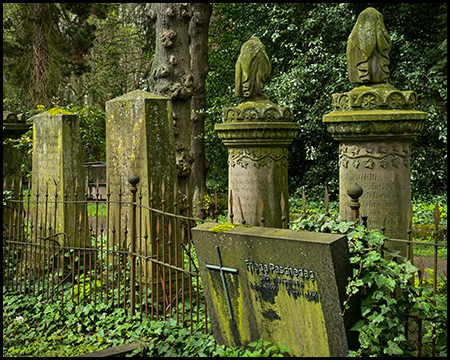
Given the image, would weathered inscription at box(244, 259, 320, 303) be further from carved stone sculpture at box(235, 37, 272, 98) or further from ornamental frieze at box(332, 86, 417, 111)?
carved stone sculpture at box(235, 37, 272, 98)

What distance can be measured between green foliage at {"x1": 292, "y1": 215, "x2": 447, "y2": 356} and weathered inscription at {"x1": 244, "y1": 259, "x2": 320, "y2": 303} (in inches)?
12.1

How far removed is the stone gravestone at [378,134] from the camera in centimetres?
561

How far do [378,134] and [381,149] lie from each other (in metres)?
0.20

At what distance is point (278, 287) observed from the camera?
13.5ft

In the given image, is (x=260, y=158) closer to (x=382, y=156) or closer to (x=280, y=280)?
(x=382, y=156)

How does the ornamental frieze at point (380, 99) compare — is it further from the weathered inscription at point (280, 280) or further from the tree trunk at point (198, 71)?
the tree trunk at point (198, 71)

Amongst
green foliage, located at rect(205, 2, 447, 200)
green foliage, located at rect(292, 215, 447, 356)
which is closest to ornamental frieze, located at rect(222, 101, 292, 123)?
green foliage, located at rect(292, 215, 447, 356)

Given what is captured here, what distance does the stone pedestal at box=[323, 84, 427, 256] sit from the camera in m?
5.64

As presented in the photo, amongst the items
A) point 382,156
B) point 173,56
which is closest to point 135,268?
point 382,156

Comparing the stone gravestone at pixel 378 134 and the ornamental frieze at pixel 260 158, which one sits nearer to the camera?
the stone gravestone at pixel 378 134

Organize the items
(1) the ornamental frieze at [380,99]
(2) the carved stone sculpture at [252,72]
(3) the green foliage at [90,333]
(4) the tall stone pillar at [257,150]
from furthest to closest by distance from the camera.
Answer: (2) the carved stone sculpture at [252,72] < (4) the tall stone pillar at [257,150] < (1) the ornamental frieze at [380,99] < (3) the green foliage at [90,333]

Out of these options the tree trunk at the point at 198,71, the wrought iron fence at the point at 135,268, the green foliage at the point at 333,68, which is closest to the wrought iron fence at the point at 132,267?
the wrought iron fence at the point at 135,268

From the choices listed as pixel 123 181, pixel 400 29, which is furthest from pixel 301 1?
pixel 123 181

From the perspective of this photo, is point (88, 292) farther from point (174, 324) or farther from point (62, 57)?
point (62, 57)
